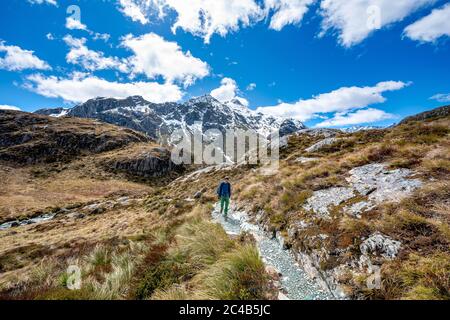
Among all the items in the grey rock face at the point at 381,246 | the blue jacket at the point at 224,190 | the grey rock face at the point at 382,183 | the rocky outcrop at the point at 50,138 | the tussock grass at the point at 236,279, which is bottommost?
the tussock grass at the point at 236,279

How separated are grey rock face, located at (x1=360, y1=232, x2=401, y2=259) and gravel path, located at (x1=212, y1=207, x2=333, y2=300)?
5.31 feet

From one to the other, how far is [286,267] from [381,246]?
8.73 ft

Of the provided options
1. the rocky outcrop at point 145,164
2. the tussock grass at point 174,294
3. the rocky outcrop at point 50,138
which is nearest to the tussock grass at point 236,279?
the tussock grass at point 174,294

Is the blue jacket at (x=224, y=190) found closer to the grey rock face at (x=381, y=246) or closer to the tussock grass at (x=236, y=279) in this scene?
the tussock grass at (x=236, y=279)

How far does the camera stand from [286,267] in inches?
282

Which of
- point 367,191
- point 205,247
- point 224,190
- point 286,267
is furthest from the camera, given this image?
point 224,190

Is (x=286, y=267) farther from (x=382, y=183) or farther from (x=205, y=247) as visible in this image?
(x=382, y=183)

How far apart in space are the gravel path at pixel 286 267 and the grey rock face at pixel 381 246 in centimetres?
162

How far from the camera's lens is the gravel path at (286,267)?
576cm

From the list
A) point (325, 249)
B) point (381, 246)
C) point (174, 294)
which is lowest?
point (174, 294)

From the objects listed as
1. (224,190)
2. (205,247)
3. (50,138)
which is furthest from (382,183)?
(50,138)
